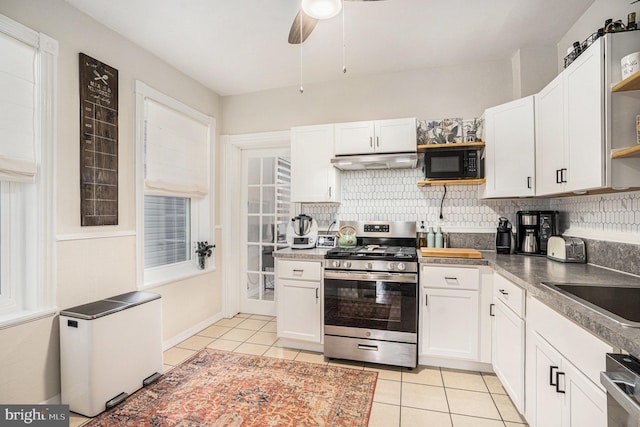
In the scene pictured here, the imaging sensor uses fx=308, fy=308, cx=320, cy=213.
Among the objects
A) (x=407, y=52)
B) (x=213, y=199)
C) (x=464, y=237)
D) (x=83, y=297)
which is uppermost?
(x=407, y=52)

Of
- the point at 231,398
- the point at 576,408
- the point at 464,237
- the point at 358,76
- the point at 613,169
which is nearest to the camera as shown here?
the point at 576,408

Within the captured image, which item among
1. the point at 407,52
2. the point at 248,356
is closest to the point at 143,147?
the point at 248,356

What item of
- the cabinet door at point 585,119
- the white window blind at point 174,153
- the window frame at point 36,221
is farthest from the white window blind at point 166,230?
the cabinet door at point 585,119

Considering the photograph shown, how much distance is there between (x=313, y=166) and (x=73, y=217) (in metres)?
1.97

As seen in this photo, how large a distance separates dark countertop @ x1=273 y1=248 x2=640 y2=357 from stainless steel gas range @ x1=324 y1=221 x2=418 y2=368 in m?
0.20

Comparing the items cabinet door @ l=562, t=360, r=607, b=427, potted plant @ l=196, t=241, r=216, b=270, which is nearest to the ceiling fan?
cabinet door @ l=562, t=360, r=607, b=427

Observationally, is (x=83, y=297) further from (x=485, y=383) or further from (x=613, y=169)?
(x=613, y=169)

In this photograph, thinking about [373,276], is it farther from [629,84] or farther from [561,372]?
[629,84]

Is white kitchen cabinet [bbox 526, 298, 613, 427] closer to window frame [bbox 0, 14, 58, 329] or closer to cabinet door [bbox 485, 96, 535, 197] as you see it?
cabinet door [bbox 485, 96, 535, 197]

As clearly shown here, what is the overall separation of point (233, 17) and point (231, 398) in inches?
108

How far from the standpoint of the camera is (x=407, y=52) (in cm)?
277

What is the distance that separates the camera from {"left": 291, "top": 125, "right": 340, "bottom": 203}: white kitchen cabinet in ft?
10.1

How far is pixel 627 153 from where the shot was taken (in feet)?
4.57

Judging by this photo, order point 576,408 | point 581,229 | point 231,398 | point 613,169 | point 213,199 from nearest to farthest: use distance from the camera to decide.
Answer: point 576,408
point 613,169
point 231,398
point 581,229
point 213,199
